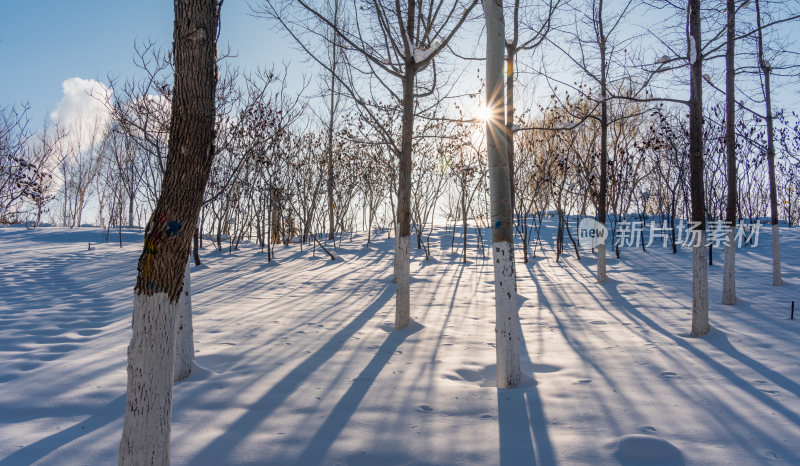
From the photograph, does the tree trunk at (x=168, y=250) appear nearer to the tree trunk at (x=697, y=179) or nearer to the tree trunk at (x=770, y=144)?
the tree trunk at (x=697, y=179)

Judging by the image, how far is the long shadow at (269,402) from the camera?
8.80ft

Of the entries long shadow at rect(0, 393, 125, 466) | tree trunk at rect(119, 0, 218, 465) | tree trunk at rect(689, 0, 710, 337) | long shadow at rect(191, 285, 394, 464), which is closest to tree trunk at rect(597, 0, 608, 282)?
tree trunk at rect(689, 0, 710, 337)

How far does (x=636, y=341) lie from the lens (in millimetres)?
5230

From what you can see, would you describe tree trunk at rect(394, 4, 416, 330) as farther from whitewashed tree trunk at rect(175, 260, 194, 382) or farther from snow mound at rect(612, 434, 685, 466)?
snow mound at rect(612, 434, 685, 466)

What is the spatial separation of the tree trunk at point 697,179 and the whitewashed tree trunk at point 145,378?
539 centimetres

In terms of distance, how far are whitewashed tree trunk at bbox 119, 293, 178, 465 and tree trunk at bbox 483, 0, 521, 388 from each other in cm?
241

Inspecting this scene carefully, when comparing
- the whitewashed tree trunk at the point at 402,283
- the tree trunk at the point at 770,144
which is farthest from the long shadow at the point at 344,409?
the tree trunk at the point at 770,144

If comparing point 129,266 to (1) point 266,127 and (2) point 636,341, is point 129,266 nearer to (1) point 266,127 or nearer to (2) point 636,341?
(1) point 266,127

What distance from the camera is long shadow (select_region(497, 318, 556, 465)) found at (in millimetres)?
2660

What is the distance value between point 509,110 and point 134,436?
7.39 m

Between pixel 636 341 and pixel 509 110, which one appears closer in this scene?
pixel 636 341

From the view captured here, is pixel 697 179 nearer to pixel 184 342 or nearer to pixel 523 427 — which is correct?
pixel 523 427

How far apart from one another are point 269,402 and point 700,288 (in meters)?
4.86

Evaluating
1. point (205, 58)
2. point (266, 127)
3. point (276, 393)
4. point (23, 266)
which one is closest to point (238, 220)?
point (266, 127)
